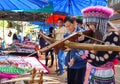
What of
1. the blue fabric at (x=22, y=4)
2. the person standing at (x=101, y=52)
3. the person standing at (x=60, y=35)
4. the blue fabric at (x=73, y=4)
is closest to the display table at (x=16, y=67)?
the person standing at (x=101, y=52)

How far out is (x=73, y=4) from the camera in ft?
35.0

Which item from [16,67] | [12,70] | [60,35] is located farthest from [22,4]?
[12,70]

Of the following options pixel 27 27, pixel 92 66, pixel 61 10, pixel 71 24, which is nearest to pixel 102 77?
pixel 92 66

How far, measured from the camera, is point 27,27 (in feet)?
160

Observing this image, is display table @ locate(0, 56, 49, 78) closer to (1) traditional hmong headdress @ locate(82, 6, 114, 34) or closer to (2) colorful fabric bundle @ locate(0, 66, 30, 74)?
(2) colorful fabric bundle @ locate(0, 66, 30, 74)

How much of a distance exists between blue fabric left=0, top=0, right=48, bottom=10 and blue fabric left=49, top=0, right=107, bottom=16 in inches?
34.0

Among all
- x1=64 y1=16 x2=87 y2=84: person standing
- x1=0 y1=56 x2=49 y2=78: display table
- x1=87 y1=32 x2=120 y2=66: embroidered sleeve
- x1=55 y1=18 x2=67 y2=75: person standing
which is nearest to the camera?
x1=87 y1=32 x2=120 y2=66: embroidered sleeve

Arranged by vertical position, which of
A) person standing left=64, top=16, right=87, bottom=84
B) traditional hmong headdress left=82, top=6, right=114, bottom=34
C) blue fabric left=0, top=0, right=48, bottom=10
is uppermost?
blue fabric left=0, top=0, right=48, bottom=10

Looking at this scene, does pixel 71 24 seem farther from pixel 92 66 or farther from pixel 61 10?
pixel 61 10

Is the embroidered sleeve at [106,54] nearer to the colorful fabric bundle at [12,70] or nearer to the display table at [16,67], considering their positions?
the display table at [16,67]

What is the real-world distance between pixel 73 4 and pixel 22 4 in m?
2.25

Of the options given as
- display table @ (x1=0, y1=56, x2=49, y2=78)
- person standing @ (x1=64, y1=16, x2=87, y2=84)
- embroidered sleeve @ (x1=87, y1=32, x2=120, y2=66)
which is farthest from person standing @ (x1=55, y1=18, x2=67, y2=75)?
embroidered sleeve @ (x1=87, y1=32, x2=120, y2=66)

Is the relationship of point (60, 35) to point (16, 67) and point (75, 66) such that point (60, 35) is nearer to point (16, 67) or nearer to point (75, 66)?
point (75, 66)

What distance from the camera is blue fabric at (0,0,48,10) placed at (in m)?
8.67
